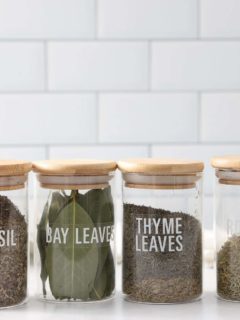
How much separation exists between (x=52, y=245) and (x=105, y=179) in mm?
91

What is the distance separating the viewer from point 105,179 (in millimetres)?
842

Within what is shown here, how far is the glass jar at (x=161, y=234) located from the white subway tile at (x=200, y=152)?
0.75 metres

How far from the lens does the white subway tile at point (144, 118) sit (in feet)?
5.24

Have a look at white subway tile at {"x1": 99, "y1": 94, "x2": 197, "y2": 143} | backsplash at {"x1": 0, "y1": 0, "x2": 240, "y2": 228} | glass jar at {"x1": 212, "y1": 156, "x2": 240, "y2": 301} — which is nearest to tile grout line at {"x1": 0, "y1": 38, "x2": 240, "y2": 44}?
backsplash at {"x1": 0, "y1": 0, "x2": 240, "y2": 228}

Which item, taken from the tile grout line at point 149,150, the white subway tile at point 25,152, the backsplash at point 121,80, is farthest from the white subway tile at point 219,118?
the white subway tile at point 25,152

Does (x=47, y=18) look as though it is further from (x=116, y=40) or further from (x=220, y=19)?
(x=220, y=19)

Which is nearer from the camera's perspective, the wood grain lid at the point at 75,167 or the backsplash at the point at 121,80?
the wood grain lid at the point at 75,167

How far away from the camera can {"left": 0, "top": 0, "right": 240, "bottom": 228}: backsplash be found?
1590 mm

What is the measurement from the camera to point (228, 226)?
852mm

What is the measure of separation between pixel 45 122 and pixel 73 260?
0.80 meters

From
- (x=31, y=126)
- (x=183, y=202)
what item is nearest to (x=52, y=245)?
(x=183, y=202)

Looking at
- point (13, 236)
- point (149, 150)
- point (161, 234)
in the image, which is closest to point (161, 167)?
point (161, 234)

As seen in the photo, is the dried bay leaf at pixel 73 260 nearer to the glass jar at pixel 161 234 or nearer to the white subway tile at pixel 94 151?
the glass jar at pixel 161 234

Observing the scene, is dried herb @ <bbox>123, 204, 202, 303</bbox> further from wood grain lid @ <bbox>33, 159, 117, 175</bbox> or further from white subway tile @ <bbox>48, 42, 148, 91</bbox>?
white subway tile @ <bbox>48, 42, 148, 91</bbox>
